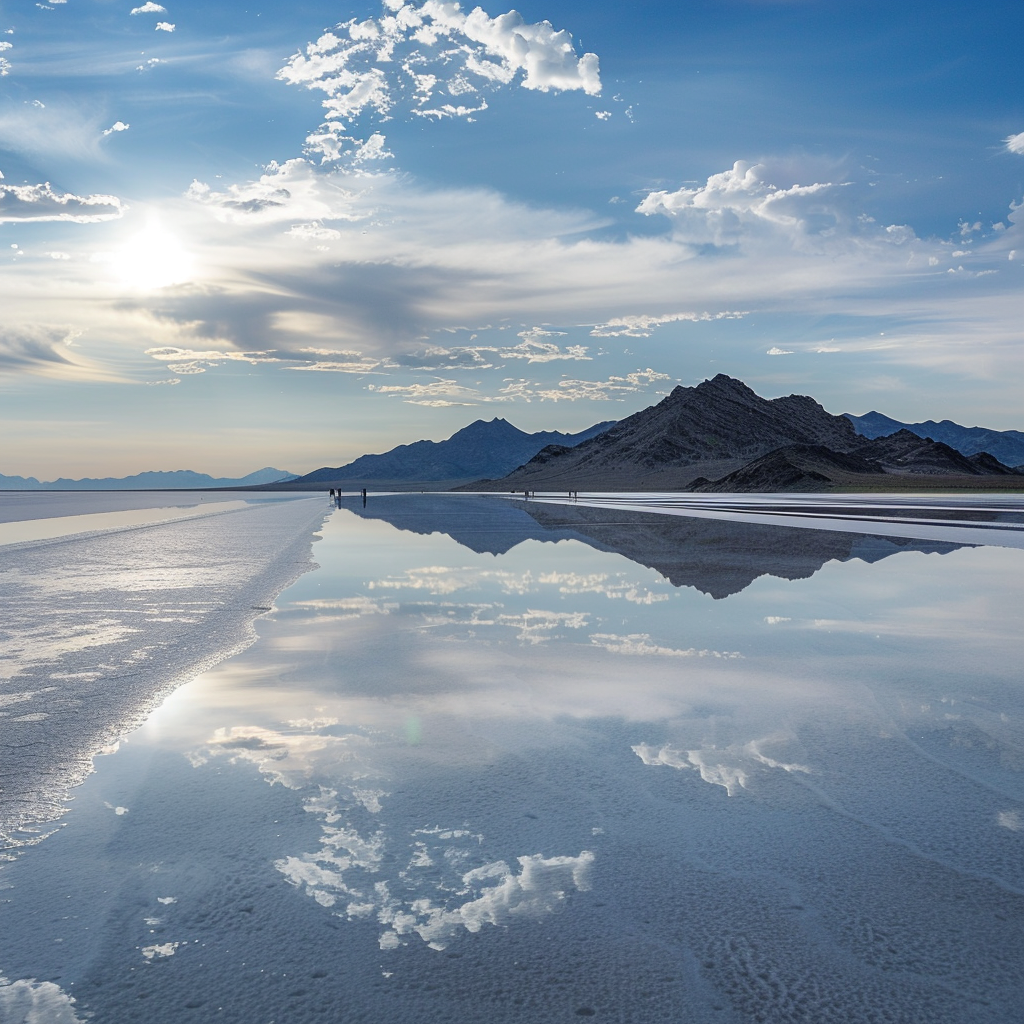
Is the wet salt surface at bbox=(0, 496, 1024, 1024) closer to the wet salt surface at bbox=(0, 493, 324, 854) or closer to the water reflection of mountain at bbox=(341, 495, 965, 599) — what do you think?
the wet salt surface at bbox=(0, 493, 324, 854)

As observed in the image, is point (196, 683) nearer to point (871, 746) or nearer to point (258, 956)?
point (258, 956)

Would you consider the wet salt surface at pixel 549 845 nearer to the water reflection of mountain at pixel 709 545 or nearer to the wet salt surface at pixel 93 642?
the wet salt surface at pixel 93 642

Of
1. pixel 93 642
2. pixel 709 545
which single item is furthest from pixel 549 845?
pixel 709 545

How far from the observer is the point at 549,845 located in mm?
5117

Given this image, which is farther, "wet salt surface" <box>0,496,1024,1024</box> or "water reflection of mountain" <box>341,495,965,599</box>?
"water reflection of mountain" <box>341,495,965,599</box>

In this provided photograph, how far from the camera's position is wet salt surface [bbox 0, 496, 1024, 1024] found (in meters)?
3.74

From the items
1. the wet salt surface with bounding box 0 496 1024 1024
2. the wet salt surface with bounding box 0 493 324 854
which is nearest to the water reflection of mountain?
the wet salt surface with bounding box 0 496 1024 1024

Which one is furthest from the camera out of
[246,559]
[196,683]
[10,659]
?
[246,559]

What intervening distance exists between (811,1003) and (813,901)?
0.88 metres

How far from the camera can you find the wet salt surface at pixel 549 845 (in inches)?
147

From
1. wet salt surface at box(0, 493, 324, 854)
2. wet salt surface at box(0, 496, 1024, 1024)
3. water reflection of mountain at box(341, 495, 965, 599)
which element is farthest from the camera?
water reflection of mountain at box(341, 495, 965, 599)

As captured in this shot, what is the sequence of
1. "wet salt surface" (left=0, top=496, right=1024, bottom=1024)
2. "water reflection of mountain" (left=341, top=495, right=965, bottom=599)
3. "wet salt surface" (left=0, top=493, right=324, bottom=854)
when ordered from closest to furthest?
"wet salt surface" (left=0, top=496, right=1024, bottom=1024)
"wet salt surface" (left=0, top=493, right=324, bottom=854)
"water reflection of mountain" (left=341, top=495, right=965, bottom=599)

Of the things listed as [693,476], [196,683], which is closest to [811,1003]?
[196,683]

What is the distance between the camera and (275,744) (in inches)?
287
